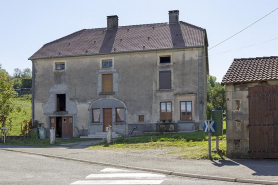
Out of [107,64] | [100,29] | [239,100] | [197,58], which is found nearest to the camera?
[239,100]

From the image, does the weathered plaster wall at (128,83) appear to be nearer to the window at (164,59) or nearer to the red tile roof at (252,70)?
the window at (164,59)

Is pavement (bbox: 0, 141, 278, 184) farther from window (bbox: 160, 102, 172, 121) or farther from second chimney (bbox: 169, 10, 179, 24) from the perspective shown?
second chimney (bbox: 169, 10, 179, 24)

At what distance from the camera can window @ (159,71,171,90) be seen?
28562mm

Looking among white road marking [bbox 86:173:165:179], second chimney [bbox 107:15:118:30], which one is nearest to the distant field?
second chimney [bbox 107:15:118:30]

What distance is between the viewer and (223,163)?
12500 mm

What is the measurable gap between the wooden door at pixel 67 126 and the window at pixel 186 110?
9.53 m

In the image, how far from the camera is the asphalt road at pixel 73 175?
998 cm

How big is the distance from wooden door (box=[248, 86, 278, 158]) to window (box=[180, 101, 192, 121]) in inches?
573

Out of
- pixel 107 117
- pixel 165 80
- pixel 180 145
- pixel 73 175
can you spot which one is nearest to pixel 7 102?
pixel 107 117

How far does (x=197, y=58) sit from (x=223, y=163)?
53.6 ft

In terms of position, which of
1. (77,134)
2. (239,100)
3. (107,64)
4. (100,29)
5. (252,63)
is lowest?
(77,134)

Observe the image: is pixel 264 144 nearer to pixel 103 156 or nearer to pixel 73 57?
pixel 103 156

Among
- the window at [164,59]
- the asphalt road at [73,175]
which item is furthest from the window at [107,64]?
the asphalt road at [73,175]

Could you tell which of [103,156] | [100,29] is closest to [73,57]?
[100,29]
